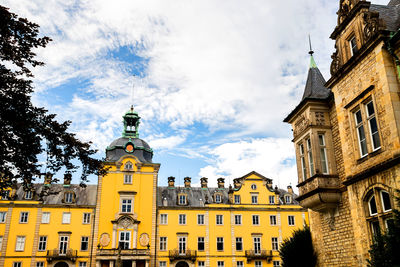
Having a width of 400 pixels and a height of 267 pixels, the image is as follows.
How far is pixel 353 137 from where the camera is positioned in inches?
537

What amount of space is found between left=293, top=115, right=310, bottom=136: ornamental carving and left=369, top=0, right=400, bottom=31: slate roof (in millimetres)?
4970

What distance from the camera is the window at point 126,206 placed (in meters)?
44.6

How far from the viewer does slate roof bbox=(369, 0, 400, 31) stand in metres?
13.1

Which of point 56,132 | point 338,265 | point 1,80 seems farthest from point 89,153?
point 338,265

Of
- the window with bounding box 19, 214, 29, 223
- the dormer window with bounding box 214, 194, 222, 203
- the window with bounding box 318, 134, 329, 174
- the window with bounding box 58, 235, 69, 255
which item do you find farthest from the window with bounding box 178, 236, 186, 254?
the window with bounding box 318, 134, 329, 174

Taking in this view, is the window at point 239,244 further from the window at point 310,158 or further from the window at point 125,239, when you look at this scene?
the window at point 310,158

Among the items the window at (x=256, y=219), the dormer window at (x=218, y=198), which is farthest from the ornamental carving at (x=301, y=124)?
the dormer window at (x=218, y=198)

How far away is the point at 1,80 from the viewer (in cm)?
1207

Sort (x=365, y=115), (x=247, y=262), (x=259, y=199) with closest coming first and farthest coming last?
1. (x=365, y=115)
2. (x=247, y=262)
3. (x=259, y=199)

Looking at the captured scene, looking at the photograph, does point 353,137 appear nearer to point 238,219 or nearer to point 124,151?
point 238,219

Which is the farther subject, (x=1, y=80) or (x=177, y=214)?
(x=177, y=214)

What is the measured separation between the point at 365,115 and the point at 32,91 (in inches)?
472

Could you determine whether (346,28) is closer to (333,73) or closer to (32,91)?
(333,73)

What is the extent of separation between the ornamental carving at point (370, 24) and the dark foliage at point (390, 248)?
5798 millimetres
